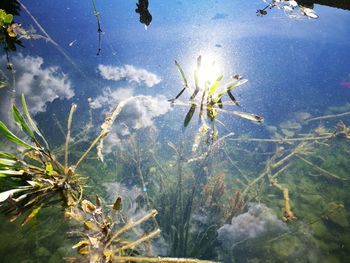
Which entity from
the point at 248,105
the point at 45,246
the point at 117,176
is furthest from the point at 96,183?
the point at 248,105

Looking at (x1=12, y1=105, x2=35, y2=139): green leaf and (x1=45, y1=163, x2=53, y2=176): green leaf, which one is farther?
(x1=12, y1=105, x2=35, y2=139): green leaf

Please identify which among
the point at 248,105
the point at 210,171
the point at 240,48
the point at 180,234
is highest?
the point at 240,48

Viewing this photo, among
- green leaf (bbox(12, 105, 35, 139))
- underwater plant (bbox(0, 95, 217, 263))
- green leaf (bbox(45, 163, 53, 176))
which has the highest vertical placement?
green leaf (bbox(12, 105, 35, 139))

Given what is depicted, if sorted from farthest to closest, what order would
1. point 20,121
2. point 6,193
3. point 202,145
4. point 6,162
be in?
point 202,145 → point 20,121 → point 6,162 → point 6,193

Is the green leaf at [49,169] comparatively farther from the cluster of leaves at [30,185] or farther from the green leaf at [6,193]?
the green leaf at [6,193]

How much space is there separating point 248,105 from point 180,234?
306 centimetres

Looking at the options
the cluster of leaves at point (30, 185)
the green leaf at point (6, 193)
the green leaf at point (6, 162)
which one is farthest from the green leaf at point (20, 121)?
the green leaf at point (6, 193)

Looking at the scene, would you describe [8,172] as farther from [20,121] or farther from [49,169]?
[20,121]

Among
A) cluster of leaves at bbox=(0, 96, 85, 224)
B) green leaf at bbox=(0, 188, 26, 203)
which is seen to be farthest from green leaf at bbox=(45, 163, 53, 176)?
green leaf at bbox=(0, 188, 26, 203)

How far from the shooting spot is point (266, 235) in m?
3.21

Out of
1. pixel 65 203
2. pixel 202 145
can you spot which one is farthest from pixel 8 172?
pixel 202 145

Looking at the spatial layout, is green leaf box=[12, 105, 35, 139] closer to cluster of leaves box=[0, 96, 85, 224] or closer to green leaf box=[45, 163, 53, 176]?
cluster of leaves box=[0, 96, 85, 224]

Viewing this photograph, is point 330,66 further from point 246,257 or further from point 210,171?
point 246,257

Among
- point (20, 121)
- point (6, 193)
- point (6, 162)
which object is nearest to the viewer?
point (6, 193)
